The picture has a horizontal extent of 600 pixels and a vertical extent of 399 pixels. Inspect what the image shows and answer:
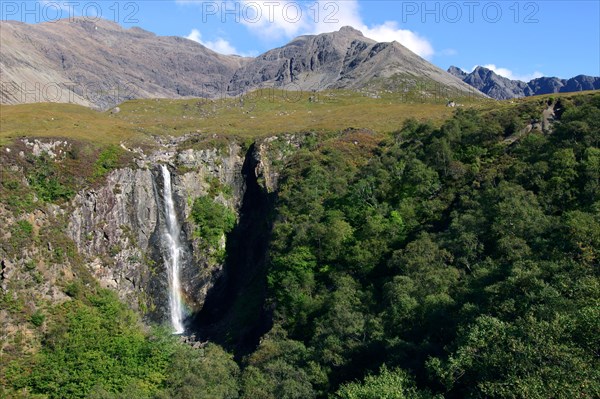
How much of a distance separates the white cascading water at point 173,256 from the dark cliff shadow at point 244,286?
2068mm

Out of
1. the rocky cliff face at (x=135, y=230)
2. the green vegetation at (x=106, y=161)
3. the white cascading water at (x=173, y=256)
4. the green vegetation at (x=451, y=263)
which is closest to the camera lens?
the green vegetation at (x=451, y=263)

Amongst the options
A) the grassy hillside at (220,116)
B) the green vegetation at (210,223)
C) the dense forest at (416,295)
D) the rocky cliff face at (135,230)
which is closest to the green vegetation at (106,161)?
the rocky cliff face at (135,230)

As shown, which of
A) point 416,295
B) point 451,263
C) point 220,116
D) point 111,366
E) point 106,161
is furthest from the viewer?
point 220,116

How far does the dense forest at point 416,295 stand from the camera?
25312mm

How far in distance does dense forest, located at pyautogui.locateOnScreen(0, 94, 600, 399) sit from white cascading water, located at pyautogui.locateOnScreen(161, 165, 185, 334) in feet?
26.3

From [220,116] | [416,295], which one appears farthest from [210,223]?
[220,116]

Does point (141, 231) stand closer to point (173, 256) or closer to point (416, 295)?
point (173, 256)

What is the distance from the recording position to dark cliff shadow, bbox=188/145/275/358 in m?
54.7

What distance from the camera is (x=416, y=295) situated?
3641cm

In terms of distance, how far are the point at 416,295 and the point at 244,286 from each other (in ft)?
117

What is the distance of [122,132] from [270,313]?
49.5 m

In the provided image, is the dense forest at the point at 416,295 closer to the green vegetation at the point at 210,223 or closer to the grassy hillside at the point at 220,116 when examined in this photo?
the green vegetation at the point at 210,223

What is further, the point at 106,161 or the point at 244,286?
the point at 244,286


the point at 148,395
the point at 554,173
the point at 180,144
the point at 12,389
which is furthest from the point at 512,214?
the point at 180,144
